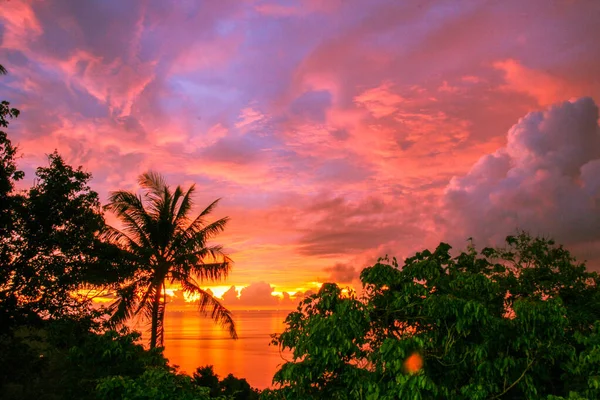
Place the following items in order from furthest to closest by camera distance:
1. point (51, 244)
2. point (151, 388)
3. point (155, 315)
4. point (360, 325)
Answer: point (155, 315) < point (51, 244) < point (360, 325) < point (151, 388)

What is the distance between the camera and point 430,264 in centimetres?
995

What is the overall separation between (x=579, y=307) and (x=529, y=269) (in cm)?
146

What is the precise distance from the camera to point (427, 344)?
338 inches

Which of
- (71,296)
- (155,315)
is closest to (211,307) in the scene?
(155,315)

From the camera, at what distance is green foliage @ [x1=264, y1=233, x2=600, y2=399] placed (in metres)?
8.28

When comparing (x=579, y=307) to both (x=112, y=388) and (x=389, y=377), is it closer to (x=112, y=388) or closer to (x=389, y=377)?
(x=389, y=377)

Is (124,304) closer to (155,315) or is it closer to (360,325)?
(155,315)

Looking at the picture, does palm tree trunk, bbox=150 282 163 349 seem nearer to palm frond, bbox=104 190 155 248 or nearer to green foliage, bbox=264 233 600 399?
palm frond, bbox=104 190 155 248

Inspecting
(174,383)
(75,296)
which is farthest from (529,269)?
(75,296)

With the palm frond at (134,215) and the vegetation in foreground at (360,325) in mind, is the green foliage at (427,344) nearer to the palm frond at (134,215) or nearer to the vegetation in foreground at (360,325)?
the vegetation in foreground at (360,325)

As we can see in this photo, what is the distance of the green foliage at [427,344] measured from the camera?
8.28 metres

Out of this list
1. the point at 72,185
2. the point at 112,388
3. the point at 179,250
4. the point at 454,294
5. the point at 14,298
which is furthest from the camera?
the point at 179,250

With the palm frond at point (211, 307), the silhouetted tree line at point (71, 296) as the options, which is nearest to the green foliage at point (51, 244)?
the silhouetted tree line at point (71, 296)

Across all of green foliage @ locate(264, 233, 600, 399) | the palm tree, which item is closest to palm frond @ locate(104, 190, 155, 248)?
the palm tree
